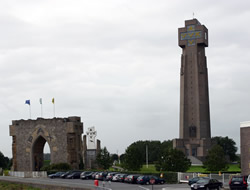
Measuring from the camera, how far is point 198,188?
40750mm

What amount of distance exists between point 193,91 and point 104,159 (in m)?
51.0

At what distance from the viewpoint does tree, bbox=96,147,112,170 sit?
83.1 meters

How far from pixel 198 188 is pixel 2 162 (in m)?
113

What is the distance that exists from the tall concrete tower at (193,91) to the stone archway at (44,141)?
46.3m

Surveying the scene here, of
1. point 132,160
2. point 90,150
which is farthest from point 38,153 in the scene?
point 132,160

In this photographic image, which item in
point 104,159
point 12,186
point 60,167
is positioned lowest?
point 12,186

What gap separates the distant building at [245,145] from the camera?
57219mm

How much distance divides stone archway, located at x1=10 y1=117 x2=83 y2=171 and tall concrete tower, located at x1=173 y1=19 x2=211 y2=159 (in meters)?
46.3

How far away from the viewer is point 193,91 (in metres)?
126

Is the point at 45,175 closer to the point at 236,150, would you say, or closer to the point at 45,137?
the point at 45,137

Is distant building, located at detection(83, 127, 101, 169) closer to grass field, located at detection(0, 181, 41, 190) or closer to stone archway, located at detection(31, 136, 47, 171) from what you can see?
stone archway, located at detection(31, 136, 47, 171)

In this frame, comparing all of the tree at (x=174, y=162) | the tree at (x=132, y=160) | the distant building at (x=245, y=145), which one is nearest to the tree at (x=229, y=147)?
the tree at (x=132, y=160)

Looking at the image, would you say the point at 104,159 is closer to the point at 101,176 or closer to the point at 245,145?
the point at 101,176

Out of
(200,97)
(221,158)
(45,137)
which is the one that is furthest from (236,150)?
(45,137)
